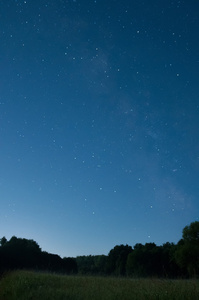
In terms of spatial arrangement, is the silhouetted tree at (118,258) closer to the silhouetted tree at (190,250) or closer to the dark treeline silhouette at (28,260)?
the dark treeline silhouette at (28,260)

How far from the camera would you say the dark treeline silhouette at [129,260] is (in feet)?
122

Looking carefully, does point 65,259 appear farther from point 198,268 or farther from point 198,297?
point 198,297

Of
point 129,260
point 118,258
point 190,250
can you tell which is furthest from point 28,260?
point 118,258

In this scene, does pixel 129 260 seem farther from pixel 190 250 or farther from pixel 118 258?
pixel 190 250

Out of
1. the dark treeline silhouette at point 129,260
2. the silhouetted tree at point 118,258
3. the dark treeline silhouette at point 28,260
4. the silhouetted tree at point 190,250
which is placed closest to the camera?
the dark treeline silhouette at point 28,260

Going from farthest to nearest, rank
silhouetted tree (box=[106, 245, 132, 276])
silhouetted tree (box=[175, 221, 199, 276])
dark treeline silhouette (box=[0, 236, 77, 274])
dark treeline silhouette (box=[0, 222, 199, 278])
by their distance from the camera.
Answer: silhouetted tree (box=[106, 245, 132, 276]) < silhouetted tree (box=[175, 221, 199, 276]) < dark treeline silhouette (box=[0, 222, 199, 278]) < dark treeline silhouette (box=[0, 236, 77, 274])

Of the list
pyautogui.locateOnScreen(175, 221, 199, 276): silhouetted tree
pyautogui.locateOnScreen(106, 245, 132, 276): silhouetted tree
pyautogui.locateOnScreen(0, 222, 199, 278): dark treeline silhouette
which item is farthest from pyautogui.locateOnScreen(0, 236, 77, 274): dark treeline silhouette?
pyautogui.locateOnScreen(106, 245, 132, 276): silhouetted tree

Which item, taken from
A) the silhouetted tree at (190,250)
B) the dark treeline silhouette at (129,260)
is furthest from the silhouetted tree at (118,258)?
the silhouetted tree at (190,250)

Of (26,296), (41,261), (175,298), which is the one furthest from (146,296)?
(41,261)

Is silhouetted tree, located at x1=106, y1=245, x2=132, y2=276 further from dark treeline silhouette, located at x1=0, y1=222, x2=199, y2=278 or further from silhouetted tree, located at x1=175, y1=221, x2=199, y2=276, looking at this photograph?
silhouetted tree, located at x1=175, y1=221, x2=199, y2=276

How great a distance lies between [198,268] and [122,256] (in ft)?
141

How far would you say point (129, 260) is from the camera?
65.9 meters

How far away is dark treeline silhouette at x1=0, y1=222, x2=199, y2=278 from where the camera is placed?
37219 millimetres

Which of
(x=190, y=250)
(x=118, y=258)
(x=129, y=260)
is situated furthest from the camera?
(x=118, y=258)
